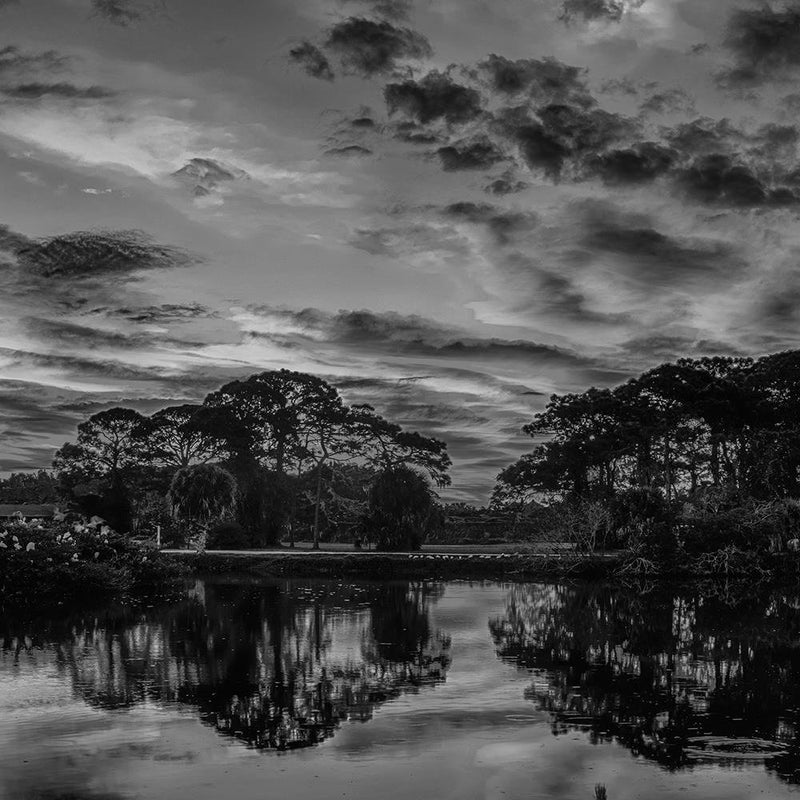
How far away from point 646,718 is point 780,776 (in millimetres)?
2906

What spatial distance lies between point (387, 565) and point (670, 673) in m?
26.9

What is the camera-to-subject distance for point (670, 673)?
54.7 feet

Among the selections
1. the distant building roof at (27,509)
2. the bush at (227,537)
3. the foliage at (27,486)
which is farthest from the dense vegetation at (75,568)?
the foliage at (27,486)

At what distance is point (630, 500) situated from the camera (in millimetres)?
40062

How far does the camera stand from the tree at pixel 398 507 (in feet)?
163

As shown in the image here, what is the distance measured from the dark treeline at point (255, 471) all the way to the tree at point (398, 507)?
5 cm

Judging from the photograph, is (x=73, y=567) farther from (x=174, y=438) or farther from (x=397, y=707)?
(x=174, y=438)

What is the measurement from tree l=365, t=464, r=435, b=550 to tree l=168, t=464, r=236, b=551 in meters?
7.24

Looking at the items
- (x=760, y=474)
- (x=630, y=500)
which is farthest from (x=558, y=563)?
(x=760, y=474)

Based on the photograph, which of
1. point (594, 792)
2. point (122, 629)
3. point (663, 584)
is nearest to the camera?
point (594, 792)

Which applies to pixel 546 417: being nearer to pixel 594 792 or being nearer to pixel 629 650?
pixel 629 650

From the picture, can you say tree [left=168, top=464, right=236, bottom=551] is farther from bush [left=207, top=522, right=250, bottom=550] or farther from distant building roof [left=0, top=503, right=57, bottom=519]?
distant building roof [left=0, top=503, right=57, bottom=519]

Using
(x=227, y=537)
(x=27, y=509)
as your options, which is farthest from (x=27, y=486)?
(x=227, y=537)

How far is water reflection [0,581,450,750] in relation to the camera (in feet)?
43.8
